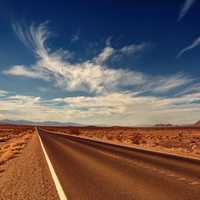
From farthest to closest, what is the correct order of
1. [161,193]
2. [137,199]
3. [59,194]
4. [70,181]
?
1. [70,181]
2. [59,194]
3. [161,193]
4. [137,199]

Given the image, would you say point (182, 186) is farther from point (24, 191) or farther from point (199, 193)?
point (24, 191)

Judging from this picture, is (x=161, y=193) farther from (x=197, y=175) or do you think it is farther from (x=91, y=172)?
(x=91, y=172)

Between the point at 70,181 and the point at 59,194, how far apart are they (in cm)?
186

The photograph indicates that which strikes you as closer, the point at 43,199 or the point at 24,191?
the point at 43,199

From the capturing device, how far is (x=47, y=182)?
31.7ft

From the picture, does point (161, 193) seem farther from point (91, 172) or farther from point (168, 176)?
point (91, 172)

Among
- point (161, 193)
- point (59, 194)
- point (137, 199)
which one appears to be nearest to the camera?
point (137, 199)

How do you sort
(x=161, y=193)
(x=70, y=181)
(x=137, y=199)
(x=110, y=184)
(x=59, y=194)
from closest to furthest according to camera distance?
1. (x=137, y=199)
2. (x=161, y=193)
3. (x=59, y=194)
4. (x=110, y=184)
5. (x=70, y=181)

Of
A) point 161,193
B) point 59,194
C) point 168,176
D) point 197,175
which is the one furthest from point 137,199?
point 197,175

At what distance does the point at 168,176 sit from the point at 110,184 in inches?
89.7

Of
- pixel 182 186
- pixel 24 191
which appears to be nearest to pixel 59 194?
pixel 24 191

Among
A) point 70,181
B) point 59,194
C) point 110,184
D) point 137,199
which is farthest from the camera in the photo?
point 70,181

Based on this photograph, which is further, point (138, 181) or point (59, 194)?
point (138, 181)

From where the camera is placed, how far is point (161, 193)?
23.1 feet
